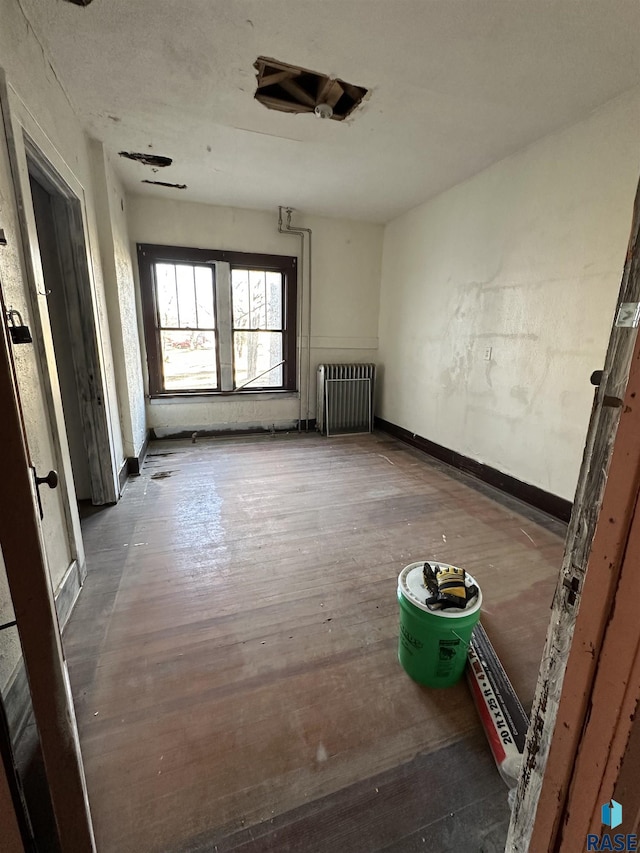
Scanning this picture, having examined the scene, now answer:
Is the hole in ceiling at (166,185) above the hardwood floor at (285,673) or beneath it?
above

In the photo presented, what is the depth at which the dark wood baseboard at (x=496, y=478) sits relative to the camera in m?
2.67

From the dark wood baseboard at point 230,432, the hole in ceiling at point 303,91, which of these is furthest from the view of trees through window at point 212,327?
the hole in ceiling at point 303,91

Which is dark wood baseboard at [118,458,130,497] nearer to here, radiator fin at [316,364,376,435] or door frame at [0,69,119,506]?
door frame at [0,69,119,506]

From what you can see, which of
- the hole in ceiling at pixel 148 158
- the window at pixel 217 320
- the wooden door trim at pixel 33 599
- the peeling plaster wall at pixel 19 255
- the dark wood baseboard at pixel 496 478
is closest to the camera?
the wooden door trim at pixel 33 599

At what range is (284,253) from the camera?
447 cm

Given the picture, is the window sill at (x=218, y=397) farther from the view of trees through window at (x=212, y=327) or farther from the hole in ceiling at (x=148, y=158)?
the hole in ceiling at (x=148, y=158)

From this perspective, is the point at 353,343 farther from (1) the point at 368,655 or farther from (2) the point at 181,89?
(1) the point at 368,655

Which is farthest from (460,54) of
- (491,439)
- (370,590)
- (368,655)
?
(368,655)

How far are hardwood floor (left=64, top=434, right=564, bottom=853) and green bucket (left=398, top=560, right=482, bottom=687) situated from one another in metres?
0.08

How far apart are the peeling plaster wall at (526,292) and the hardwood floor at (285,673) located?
685 mm

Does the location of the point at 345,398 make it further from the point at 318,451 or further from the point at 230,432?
the point at 230,432

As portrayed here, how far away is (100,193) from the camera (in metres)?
2.81

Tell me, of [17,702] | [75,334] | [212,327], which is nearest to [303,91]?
[75,334]

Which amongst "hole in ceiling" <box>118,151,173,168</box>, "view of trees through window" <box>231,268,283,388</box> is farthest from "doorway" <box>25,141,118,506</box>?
"view of trees through window" <box>231,268,283,388</box>
